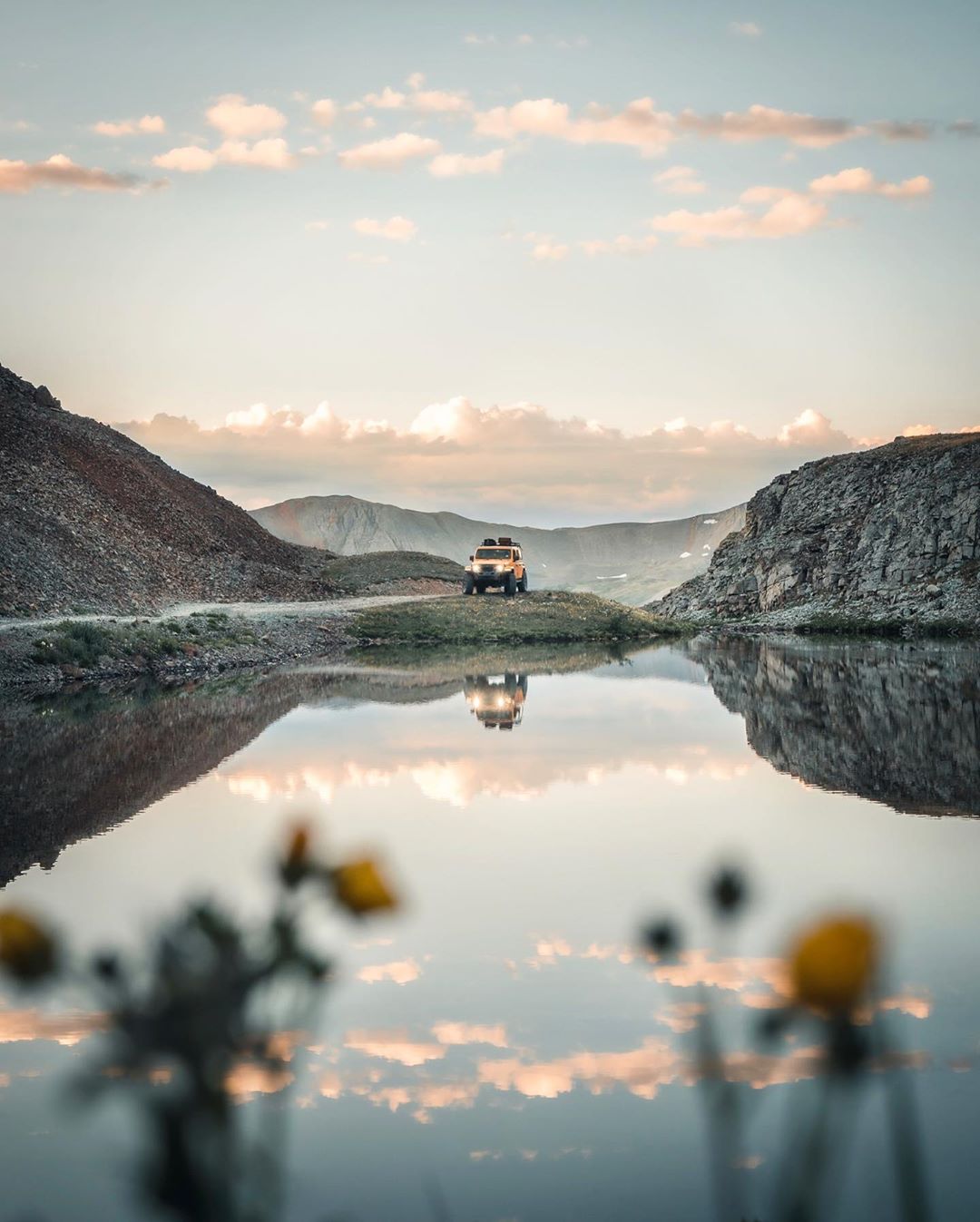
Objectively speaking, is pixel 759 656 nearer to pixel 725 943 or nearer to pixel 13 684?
pixel 13 684

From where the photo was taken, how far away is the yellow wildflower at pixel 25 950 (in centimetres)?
154

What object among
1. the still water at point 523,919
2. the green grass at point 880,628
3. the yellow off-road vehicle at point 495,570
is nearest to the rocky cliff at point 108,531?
the yellow off-road vehicle at point 495,570

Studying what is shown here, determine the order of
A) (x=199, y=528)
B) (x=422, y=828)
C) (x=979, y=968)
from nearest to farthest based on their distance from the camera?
(x=979, y=968)
(x=422, y=828)
(x=199, y=528)

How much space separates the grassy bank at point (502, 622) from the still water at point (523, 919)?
21.0m

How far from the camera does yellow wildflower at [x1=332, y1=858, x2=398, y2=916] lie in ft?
5.42

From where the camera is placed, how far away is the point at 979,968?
6090mm

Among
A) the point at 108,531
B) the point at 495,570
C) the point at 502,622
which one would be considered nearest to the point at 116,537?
the point at 108,531

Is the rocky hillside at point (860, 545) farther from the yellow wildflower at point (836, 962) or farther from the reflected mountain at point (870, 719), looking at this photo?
the yellow wildflower at point (836, 962)

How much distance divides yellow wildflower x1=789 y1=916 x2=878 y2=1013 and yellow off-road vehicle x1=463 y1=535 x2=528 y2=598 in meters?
44.9

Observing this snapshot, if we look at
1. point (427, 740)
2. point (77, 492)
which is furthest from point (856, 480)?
point (427, 740)

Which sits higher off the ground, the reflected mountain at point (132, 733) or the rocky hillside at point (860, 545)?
the rocky hillside at point (860, 545)

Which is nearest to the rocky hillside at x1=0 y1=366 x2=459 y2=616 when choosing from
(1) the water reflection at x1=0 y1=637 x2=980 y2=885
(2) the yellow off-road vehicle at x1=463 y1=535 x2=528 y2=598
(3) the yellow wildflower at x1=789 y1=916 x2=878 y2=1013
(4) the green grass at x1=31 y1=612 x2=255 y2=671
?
(4) the green grass at x1=31 y1=612 x2=255 y2=671

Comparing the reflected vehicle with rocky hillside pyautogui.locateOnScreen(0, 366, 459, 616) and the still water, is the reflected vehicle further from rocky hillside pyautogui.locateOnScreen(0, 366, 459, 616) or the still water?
rocky hillside pyautogui.locateOnScreen(0, 366, 459, 616)

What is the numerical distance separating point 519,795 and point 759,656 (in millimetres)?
22512
